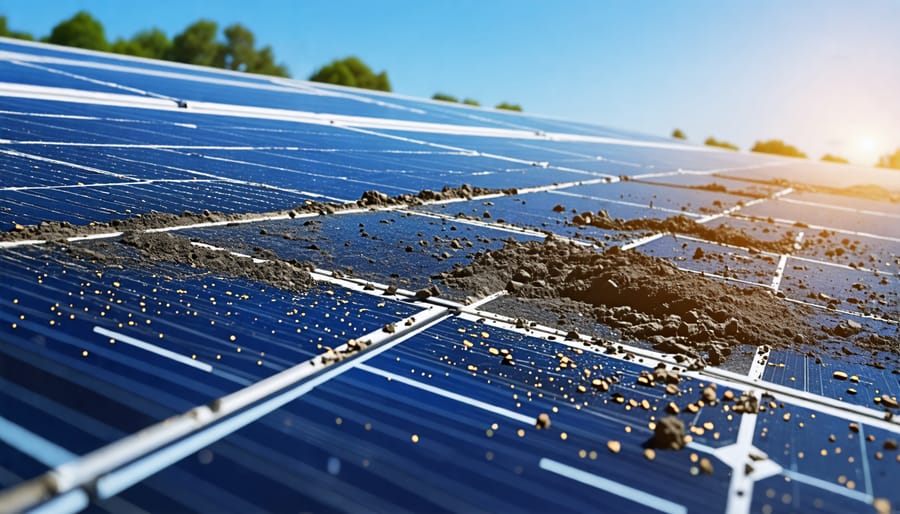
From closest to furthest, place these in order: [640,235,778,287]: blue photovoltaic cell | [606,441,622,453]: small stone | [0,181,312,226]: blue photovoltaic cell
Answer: [606,441,622,453]: small stone, [0,181,312,226]: blue photovoltaic cell, [640,235,778,287]: blue photovoltaic cell

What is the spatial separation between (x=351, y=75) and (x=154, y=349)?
189ft

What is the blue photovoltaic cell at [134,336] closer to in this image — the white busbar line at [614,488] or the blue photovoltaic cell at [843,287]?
the white busbar line at [614,488]

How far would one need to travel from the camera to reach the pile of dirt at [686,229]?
823cm

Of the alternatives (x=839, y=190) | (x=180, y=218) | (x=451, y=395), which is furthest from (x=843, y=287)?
(x=839, y=190)

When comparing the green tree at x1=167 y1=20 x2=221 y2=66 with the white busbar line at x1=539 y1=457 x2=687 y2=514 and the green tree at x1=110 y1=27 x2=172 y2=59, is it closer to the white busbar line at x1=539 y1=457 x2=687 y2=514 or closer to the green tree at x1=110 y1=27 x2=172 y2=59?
the green tree at x1=110 y1=27 x2=172 y2=59

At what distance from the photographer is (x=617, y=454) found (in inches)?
109

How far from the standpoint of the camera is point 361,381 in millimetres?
3152

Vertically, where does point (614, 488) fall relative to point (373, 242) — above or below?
below

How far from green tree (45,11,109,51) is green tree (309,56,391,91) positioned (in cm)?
1632

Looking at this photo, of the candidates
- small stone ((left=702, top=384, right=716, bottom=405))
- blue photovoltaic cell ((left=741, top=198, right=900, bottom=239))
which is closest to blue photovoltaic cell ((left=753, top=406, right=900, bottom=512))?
small stone ((left=702, top=384, right=716, bottom=405))

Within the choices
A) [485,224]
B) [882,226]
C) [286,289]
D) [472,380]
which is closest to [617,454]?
[472,380]

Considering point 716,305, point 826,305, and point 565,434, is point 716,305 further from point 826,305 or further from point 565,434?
point 565,434

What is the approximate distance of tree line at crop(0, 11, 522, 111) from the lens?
2293 inches

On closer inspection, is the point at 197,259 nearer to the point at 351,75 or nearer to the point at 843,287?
the point at 843,287
